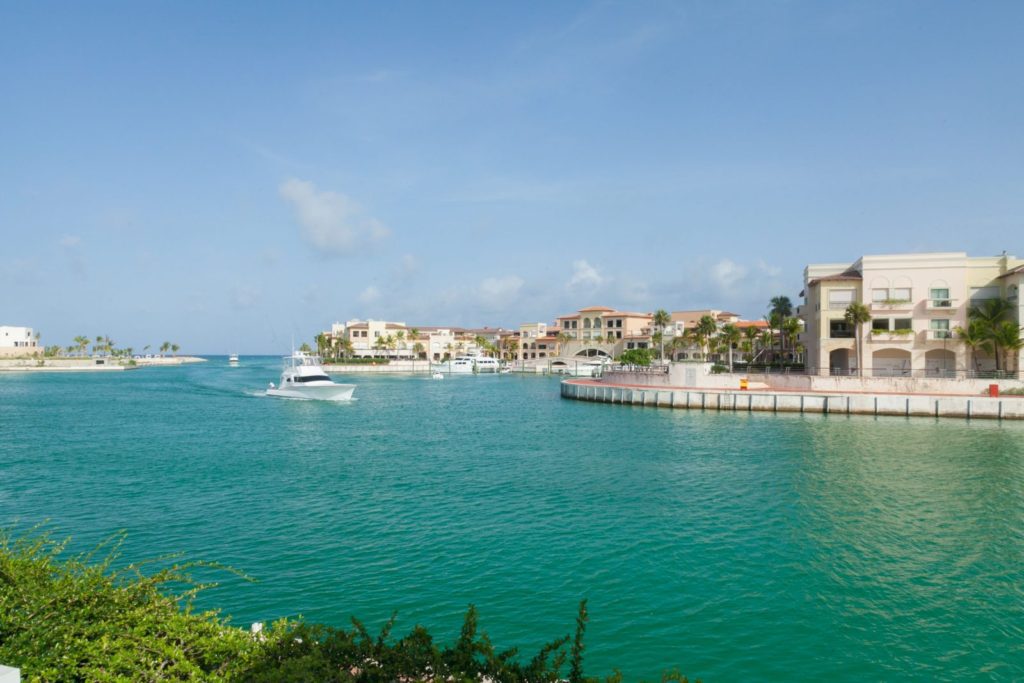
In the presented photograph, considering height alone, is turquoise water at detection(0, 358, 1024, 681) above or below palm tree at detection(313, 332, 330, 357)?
below

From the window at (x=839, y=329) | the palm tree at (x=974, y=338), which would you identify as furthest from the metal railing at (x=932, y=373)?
the window at (x=839, y=329)

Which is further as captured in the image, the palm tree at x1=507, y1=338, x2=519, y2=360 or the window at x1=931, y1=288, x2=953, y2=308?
the palm tree at x1=507, y1=338, x2=519, y2=360

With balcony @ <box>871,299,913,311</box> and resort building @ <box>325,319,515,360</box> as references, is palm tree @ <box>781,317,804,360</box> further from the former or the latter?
resort building @ <box>325,319,515,360</box>

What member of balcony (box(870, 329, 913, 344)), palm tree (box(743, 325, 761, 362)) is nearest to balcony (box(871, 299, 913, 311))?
balcony (box(870, 329, 913, 344))

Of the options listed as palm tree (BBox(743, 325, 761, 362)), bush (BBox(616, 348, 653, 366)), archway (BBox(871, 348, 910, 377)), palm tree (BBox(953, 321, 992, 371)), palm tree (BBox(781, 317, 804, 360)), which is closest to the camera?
palm tree (BBox(953, 321, 992, 371))

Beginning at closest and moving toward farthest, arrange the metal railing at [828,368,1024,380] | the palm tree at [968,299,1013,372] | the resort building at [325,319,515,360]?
the metal railing at [828,368,1024,380] < the palm tree at [968,299,1013,372] < the resort building at [325,319,515,360]

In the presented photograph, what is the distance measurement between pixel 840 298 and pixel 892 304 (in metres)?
4.66

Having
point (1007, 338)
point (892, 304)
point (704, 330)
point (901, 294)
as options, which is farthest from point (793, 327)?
point (704, 330)

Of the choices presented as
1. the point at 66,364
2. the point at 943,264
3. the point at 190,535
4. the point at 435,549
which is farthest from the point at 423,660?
the point at 66,364

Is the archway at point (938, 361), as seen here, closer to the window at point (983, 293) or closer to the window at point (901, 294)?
the window at point (901, 294)

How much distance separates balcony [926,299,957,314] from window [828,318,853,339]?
720 cm

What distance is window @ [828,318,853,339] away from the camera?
210ft

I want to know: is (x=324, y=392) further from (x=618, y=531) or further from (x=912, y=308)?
(x=912, y=308)

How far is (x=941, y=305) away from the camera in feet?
198
